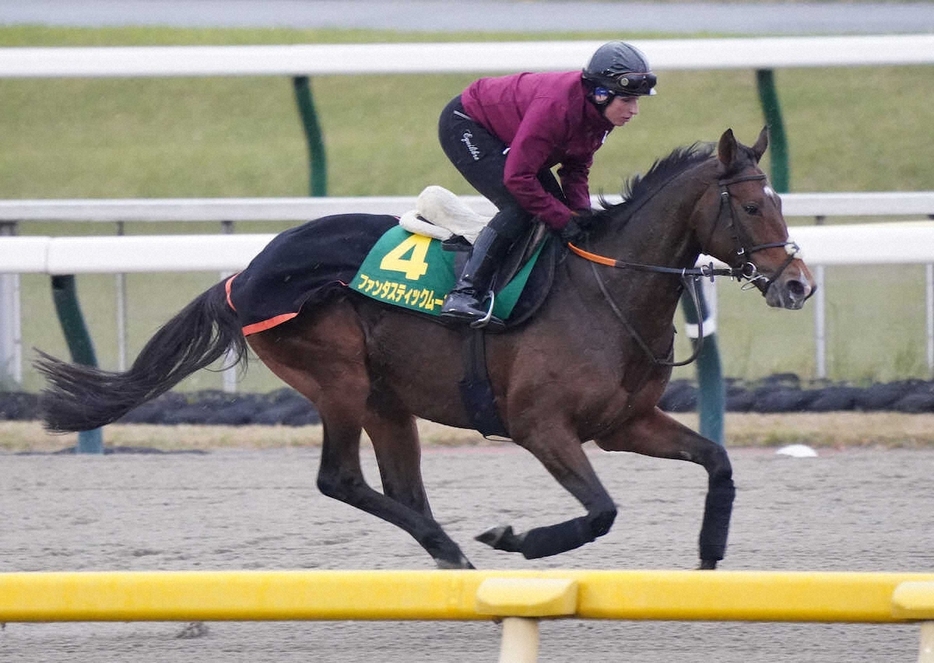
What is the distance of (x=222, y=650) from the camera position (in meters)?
3.95

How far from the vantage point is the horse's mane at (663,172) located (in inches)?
177

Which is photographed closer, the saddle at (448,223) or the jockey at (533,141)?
the jockey at (533,141)

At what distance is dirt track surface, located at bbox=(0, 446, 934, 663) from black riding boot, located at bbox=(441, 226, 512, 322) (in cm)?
95

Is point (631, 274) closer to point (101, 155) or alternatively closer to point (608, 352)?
point (608, 352)

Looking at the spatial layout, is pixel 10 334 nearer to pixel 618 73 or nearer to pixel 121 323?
pixel 121 323

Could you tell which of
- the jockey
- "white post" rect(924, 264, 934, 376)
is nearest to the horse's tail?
the jockey

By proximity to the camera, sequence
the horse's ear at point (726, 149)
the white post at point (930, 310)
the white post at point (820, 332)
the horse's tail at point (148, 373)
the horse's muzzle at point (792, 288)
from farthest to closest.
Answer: the white post at point (820, 332)
the white post at point (930, 310)
the horse's tail at point (148, 373)
the horse's ear at point (726, 149)
the horse's muzzle at point (792, 288)

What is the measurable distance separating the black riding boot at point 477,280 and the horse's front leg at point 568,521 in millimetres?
431

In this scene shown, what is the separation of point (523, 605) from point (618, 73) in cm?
177

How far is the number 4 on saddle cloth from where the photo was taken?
446 cm

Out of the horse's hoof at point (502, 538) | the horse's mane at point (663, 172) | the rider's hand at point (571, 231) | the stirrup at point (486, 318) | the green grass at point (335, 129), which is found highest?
the green grass at point (335, 129)

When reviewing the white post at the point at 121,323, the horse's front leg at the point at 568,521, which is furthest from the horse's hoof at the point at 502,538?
the white post at the point at 121,323

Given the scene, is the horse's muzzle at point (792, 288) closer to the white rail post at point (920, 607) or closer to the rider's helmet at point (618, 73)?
the rider's helmet at point (618, 73)

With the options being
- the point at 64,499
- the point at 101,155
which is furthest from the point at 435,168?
the point at 64,499
